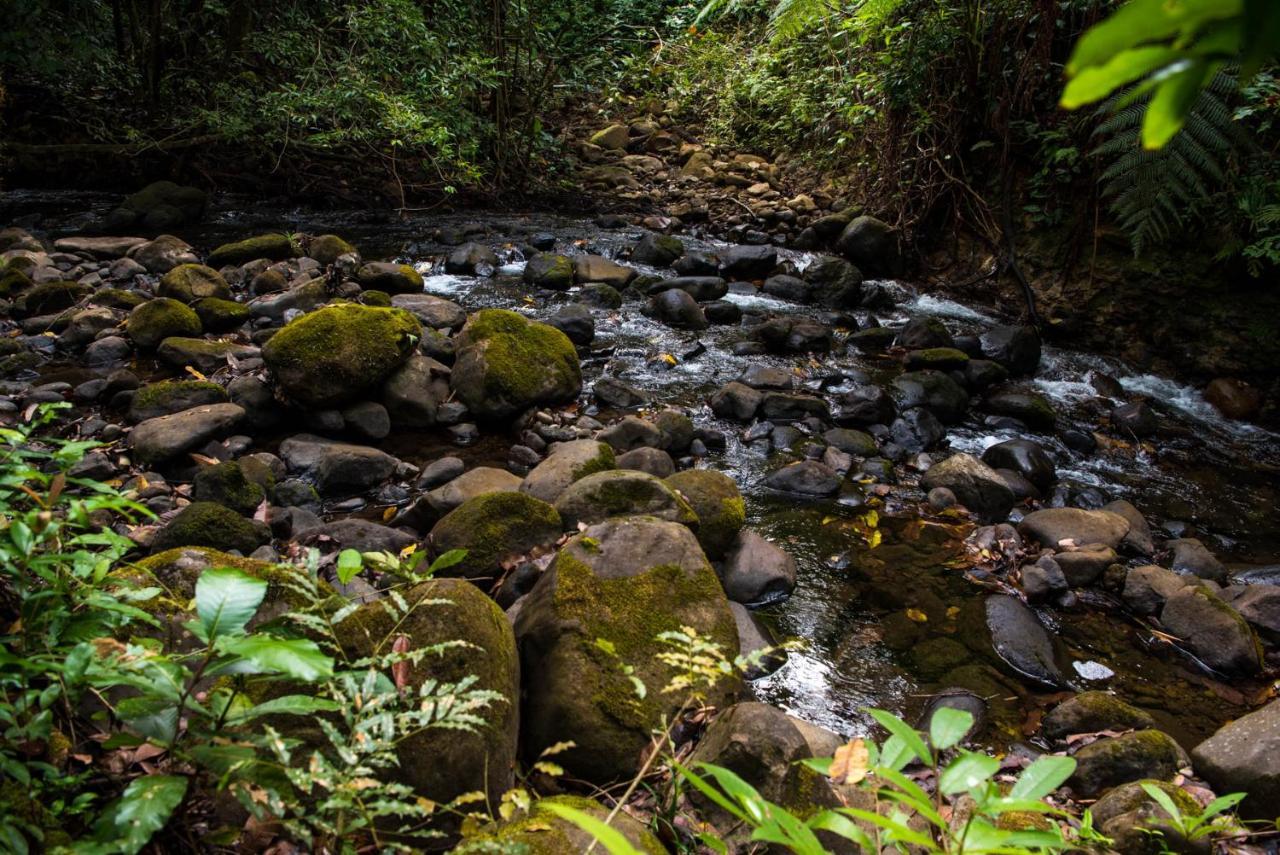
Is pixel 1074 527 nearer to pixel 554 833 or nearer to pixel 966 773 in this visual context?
pixel 966 773

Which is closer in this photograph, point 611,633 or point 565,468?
point 611,633

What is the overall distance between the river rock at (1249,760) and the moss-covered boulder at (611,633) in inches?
63.7

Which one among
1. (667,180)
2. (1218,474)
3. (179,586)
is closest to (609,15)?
(667,180)

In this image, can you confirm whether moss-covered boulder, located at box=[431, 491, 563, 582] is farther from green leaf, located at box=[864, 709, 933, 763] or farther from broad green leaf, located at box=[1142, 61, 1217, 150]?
broad green leaf, located at box=[1142, 61, 1217, 150]

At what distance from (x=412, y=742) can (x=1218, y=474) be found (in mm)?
5427

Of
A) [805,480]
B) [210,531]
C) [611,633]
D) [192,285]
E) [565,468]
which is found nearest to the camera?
[611,633]

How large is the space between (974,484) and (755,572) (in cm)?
166

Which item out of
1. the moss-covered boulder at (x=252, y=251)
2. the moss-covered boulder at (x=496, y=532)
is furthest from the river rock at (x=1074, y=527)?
the moss-covered boulder at (x=252, y=251)

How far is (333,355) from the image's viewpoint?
4.51m

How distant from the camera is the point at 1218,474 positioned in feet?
16.2

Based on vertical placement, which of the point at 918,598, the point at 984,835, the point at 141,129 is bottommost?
the point at 918,598

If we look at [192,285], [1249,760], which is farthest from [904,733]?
[192,285]

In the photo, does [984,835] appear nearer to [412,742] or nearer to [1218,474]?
[412,742]

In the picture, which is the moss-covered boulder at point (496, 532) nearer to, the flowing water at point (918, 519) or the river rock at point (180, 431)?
the flowing water at point (918, 519)
